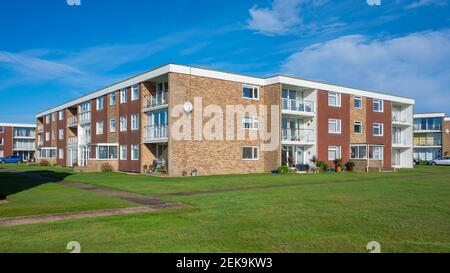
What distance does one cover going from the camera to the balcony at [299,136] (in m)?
33.9

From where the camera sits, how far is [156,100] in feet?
103

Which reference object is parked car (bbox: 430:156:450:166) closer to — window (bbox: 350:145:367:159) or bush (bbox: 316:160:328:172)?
window (bbox: 350:145:367:159)

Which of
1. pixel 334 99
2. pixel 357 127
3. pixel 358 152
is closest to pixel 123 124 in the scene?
pixel 334 99

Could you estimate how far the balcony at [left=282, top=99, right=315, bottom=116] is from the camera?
111ft

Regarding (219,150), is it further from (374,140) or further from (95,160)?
(374,140)

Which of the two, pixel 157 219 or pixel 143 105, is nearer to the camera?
pixel 157 219

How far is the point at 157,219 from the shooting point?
30.9 feet

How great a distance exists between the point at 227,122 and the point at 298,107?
7.89 metres

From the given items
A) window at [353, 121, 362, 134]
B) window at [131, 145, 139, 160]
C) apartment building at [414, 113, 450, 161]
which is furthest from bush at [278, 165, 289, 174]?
apartment building at [414, 113, 450, 161]

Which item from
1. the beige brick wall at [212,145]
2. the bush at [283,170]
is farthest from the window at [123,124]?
the bush at [283,170]

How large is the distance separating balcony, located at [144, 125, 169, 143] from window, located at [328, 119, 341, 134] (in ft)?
54.1
